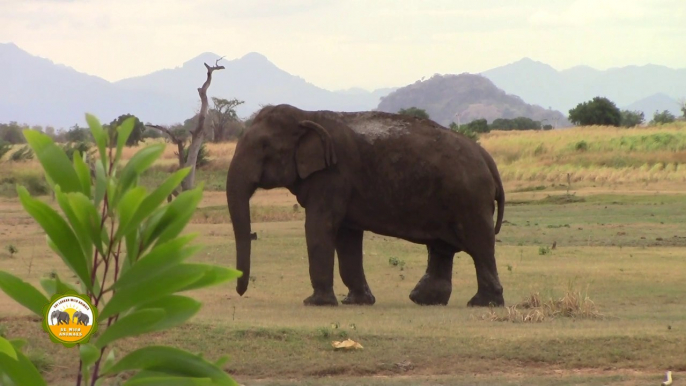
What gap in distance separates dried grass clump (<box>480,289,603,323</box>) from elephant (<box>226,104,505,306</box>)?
55.2 inches

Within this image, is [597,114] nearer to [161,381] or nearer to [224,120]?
[224,120]

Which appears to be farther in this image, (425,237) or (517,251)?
(517,251)

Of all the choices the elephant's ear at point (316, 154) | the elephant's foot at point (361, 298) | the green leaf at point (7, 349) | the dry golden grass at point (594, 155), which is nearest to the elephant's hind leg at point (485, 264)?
the elephant's foot at point (361, 298)

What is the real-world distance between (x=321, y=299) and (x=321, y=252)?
603mm

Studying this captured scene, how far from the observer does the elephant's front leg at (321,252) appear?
1380 cm

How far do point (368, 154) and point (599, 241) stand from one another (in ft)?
38.3

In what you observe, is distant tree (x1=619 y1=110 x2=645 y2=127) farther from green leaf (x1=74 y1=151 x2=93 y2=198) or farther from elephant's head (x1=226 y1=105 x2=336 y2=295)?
green leaf (x1=74 y1=151 x2=93 y2=198)

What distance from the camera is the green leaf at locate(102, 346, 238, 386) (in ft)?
7.85

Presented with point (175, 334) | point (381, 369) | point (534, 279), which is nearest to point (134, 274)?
point (381, 369)

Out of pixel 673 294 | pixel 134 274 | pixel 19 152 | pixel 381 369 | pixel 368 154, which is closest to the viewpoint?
pixel 134 274

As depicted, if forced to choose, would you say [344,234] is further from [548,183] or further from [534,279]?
[548,183]

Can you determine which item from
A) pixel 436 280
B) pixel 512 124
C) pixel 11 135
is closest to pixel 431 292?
pixel 436 280

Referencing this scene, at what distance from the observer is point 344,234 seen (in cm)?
1470

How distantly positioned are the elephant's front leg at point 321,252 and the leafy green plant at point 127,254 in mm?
11369
